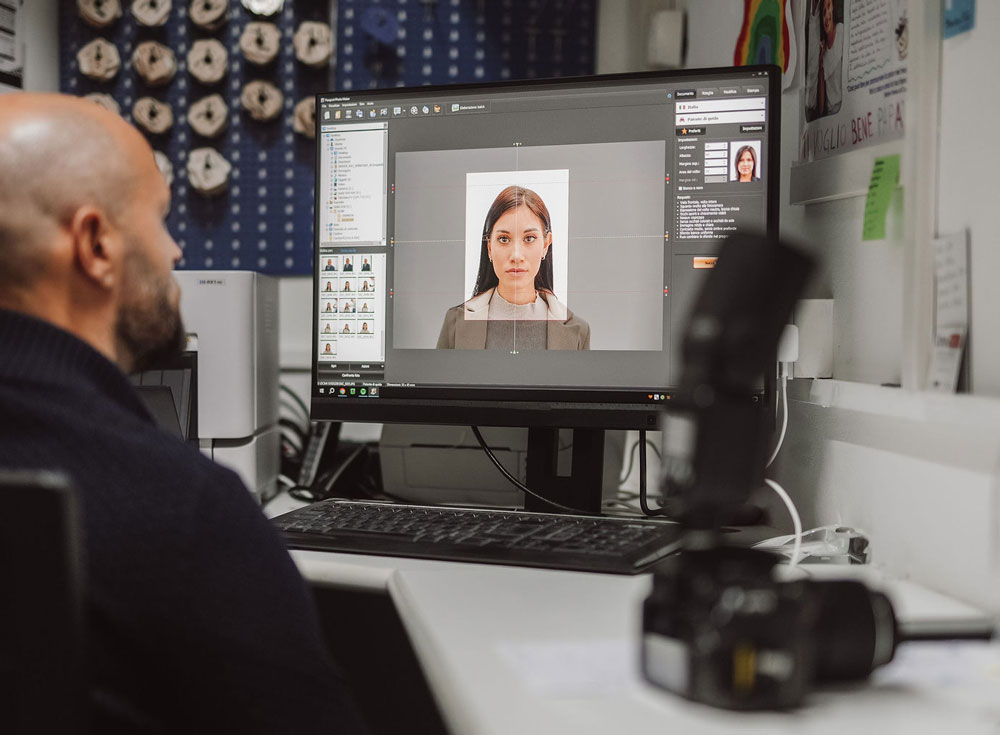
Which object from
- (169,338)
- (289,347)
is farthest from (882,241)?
(289,347)

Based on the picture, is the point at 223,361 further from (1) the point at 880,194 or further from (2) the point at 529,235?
(1) the point at 880,194

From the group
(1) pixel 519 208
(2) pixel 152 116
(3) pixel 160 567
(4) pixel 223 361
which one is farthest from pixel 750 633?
(2) pixel 152 116

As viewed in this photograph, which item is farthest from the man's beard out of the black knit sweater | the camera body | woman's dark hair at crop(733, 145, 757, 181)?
woman's dark hair at crop(733, 145, 757, 181)

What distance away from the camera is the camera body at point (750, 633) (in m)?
0.47

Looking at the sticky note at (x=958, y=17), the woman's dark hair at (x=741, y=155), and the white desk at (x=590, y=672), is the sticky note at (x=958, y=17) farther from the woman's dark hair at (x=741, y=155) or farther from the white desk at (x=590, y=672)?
the white desk at (x=590, y=672)

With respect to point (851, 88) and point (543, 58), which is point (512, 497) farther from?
point (543, 58)

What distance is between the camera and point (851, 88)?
108 centimetres

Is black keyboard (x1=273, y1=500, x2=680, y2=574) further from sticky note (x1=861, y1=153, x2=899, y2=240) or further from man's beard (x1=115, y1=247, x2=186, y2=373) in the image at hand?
sticky note (x1=861, y1=153, x2=899, y2=240)

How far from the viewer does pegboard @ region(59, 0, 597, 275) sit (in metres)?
1.79

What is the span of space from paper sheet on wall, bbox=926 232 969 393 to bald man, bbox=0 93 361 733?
63 cm

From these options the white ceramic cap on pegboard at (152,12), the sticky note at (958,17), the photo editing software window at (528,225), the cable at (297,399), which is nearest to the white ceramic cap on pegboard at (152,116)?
the white ceramic cap on pegboard at (152,12)

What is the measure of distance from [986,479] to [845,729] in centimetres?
36

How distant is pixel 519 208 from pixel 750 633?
2.64ft

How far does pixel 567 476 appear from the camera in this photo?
1.24 m
